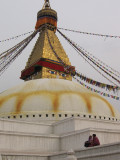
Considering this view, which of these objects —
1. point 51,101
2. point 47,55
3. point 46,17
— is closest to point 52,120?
point 51,101

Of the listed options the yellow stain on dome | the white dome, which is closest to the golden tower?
the white dome

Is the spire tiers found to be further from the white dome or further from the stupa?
the white dome

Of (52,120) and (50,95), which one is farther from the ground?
(50,95)

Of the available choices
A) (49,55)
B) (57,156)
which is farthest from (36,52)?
(57,156)

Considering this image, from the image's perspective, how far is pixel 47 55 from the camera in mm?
20156

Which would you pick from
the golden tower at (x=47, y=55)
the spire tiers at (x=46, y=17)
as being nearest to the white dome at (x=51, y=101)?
the golden tower at (x=47, y=55)

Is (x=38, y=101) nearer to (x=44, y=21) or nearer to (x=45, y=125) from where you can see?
(x=45, y=125)

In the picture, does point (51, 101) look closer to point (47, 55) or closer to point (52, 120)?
point (52, 120)

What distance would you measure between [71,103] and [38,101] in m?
Answer: 1.79

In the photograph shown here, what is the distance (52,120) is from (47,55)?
8454 mm

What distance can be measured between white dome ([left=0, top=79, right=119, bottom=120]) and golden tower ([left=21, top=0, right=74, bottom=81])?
421 cm

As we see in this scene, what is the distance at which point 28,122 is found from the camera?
11953mm

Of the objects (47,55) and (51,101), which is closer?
(51,101)

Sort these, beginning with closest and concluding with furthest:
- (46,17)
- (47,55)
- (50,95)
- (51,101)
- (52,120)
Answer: (52,120)
(51,101)
(50,95)
(47,55)
(46,17)
